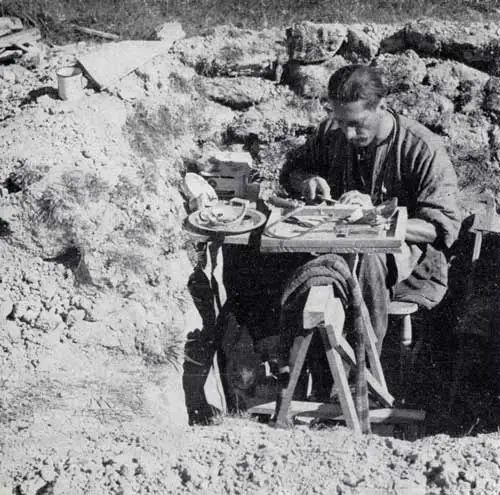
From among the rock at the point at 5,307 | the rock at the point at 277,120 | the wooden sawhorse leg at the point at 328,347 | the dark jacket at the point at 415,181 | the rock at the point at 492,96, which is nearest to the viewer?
the wooden sawhorse leg at the point at 328,347

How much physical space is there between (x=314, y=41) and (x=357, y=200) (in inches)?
110

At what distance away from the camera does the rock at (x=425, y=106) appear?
24.5 feet

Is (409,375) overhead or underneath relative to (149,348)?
underneath

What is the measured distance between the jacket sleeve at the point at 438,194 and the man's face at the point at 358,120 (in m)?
0.41

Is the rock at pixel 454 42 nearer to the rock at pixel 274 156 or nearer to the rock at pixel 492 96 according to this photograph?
the rock at pixel 492 96

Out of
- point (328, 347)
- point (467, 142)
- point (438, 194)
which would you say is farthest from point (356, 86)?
point (467, 142)

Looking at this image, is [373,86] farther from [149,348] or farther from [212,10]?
[212,10]

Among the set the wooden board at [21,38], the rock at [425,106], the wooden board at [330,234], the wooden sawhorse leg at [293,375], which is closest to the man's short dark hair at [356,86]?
the wooden board at [330,234]

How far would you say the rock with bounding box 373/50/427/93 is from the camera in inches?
301

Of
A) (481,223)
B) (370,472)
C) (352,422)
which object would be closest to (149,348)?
(352,422)

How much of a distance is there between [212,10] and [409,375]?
4616 mm

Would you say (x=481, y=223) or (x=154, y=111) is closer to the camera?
(x=481, y=223)

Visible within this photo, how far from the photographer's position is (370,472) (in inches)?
168

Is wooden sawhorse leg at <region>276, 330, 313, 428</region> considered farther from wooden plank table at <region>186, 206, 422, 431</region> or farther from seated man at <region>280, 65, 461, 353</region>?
seated man at <region>280, 65, 461, 353</region>
